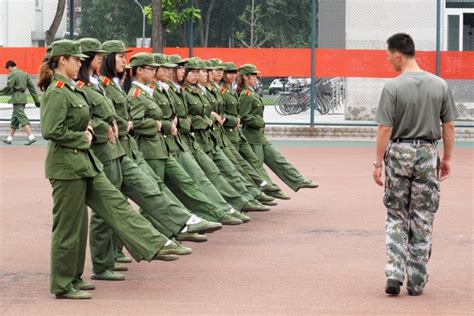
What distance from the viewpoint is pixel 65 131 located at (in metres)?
9.27

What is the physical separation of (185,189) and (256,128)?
3.76 meters

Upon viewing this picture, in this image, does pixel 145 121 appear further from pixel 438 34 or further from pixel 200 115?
pixel 438 34

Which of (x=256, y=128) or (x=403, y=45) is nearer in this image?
(x=403, y=45)

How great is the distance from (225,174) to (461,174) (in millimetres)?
6733

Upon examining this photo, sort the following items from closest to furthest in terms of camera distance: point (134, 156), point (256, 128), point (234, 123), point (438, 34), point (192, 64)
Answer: point (134, 156) < point (192, 64) < point (234, 123) < point (256, 128) < point (438, 34)

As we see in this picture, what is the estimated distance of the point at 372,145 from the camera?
1037 inches

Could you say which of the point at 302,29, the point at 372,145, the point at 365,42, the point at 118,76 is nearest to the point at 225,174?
the point at 118,76

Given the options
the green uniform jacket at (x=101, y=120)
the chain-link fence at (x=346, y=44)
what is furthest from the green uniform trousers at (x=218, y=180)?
the chain-link fence at (x=346, y=44)

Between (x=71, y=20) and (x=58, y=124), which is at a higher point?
(x=71, y=20)

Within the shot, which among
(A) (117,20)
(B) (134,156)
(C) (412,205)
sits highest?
(A) (117,20)

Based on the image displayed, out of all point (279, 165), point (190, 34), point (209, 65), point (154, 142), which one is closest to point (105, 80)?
point (154, 142)

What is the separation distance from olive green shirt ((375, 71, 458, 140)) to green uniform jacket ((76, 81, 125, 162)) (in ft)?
6.71

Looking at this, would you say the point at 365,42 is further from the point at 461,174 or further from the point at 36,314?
the point at 36,314

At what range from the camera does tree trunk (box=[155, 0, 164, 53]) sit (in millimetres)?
28219
